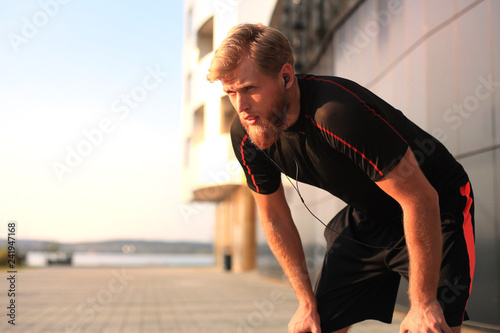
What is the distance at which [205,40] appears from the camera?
92.0 feet

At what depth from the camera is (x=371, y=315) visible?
7.98 feet

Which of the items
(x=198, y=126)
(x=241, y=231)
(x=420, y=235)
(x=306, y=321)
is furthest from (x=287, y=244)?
(x=198, y=126)

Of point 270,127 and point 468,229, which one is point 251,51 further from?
point 468,229

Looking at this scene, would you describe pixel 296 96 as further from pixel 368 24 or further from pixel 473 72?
pixel 368 24

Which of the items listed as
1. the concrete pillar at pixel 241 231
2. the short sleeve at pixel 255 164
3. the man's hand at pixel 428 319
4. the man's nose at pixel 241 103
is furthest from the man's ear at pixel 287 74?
the concrete pillar at pixel 241 231

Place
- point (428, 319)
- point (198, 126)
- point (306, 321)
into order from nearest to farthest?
point (428, 319), point (306, 321), point (198, 126)

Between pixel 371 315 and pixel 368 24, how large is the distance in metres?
8.57

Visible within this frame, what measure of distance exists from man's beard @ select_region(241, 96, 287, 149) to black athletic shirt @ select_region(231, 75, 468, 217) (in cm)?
7

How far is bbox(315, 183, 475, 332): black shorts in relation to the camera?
2166mm

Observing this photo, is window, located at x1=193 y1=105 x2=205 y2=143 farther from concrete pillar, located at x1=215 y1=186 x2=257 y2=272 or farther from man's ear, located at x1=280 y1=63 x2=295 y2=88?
man's ear, located at x1=280 y1=63 x2=295 y2=88

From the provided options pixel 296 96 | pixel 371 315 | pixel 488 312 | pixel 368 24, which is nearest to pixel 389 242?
pixel 371 315

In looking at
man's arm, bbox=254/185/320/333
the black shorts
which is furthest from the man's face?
the black shorts

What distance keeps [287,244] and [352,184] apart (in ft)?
1.50

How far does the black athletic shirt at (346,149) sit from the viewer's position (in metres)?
1.75
